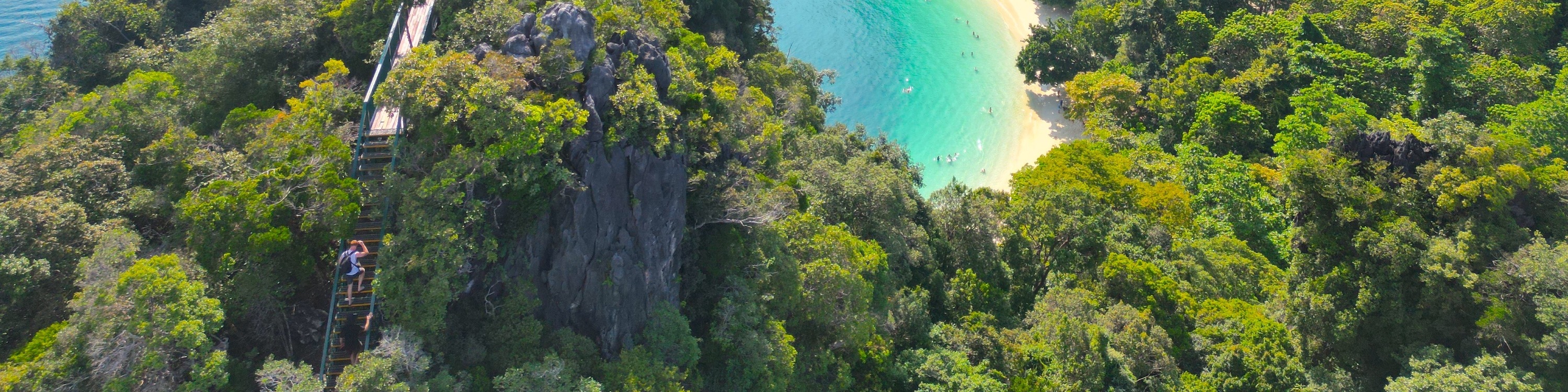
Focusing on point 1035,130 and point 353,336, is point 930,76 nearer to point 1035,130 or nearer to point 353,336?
point 1035,130

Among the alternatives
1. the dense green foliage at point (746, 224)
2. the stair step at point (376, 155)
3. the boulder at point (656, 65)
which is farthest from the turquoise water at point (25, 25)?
the boulder at point (656, 65)

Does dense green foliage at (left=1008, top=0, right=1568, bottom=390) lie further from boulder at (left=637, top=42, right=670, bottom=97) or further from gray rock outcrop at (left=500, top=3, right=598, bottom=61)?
gray rock outcrop at (left=500, top=3, right=598, bottom=61)

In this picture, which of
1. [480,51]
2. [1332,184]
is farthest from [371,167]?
[1332,184]

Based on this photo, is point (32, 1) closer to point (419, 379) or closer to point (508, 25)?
point (508, 25)

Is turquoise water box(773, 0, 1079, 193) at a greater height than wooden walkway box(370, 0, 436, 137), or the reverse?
turquoise water box(773, 0, 1079, 193)

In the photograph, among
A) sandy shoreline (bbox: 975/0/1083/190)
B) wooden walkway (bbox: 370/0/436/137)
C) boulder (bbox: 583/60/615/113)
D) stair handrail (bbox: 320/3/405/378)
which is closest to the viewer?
stair handrail (bbox: 320/3/405/378)

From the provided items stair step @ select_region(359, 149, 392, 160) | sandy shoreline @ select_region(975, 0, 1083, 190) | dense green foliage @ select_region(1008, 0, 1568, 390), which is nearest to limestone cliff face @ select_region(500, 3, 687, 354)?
stair step @ select_region(359, 149, 392, 160)

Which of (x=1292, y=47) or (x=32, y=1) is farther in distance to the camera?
(x=1292, y=47)

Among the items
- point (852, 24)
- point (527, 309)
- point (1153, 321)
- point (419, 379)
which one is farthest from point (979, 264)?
point (852, 24)
